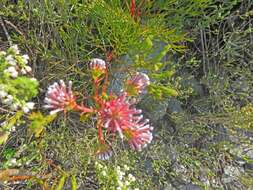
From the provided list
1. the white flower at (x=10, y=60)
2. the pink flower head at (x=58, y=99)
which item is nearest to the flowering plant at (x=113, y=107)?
the pink flower head at (x=58, y=99)

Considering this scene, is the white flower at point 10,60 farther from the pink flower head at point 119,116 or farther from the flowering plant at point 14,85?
the pink flower head at point 119,116

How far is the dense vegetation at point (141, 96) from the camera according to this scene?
72.1 inches

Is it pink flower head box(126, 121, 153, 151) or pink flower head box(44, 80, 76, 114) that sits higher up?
pink flower head box(44, 80, 76, 114)

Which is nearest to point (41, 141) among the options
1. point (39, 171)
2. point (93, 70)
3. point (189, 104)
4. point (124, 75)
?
point (39, 171)

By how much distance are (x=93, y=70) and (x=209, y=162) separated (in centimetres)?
119

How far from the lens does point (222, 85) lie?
2.35 meters

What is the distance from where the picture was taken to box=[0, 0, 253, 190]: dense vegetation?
1830 millimetres

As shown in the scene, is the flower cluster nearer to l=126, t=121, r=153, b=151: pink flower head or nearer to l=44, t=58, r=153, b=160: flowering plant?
l=44, t=58, r=153, b=160: flowering plant

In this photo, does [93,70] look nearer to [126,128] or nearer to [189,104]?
[126,128]

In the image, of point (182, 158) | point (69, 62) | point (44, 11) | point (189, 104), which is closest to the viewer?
point (44, 11)

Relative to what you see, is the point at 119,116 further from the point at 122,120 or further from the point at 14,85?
the point at 14,85

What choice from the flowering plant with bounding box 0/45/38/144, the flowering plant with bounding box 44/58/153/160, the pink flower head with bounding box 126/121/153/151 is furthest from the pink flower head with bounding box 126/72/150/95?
the flowering plant with bounding box 0/45/38/144

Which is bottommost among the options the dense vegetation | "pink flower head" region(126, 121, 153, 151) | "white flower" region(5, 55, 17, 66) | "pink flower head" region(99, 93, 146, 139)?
the dense vegetation

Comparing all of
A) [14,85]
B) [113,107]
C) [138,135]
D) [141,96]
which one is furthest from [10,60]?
[141,96]
